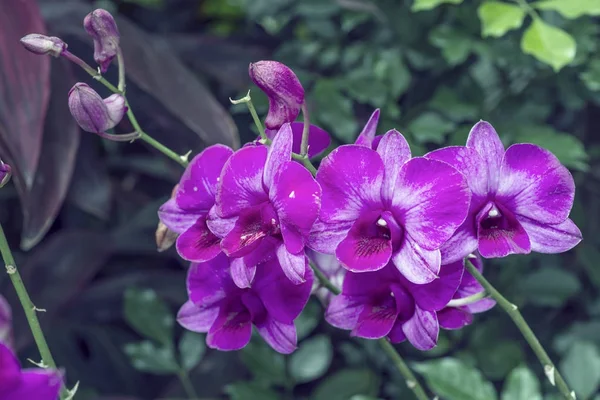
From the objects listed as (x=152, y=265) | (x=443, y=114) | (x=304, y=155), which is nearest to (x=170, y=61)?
(x=443, y=114)

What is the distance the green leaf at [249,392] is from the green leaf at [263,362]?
1 cm

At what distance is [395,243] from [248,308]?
4.2 inches

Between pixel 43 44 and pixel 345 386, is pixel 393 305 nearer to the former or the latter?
pixel 43 44

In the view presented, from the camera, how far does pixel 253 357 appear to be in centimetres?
90

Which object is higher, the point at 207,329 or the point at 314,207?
the point at 314,207

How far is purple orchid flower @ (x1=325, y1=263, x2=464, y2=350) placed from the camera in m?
0.50

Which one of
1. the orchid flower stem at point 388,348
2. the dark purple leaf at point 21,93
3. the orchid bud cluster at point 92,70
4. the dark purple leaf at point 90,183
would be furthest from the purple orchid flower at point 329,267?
the dark purple leaf at point 90,183

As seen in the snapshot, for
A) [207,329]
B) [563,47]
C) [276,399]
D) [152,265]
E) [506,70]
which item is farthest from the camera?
[152,265]

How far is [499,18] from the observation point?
83 centimetres

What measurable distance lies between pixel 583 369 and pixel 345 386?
27 cm

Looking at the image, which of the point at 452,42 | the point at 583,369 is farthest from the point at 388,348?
the point at 452,42

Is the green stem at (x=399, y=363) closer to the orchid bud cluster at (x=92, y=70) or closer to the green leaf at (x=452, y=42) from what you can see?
the orchid bud cluster at (x=92, y=70)

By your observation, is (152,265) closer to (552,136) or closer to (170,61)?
(170,61)

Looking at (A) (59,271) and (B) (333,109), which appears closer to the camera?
(B) (333,109)
